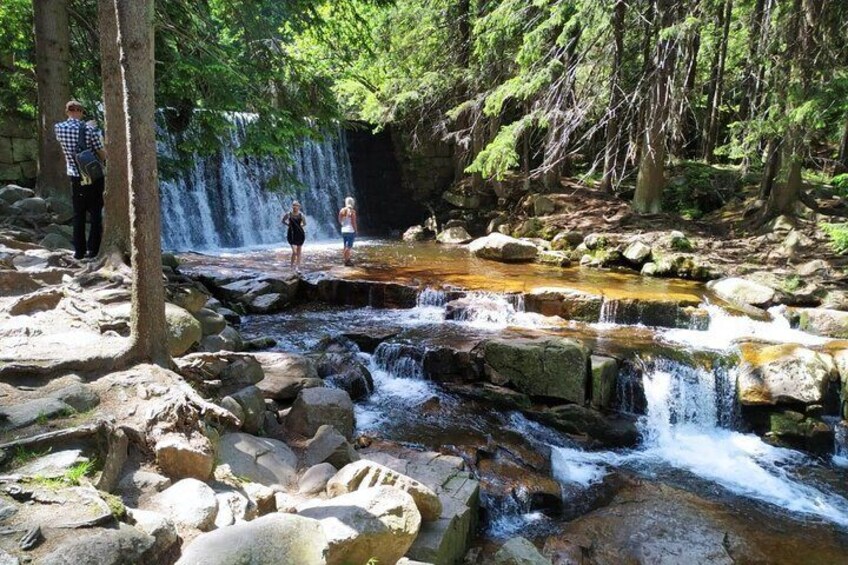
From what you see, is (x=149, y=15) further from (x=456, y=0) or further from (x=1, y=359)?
(x=456, y=0)

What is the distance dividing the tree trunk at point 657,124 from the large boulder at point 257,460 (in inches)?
365

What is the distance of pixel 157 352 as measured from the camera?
469 centimetres

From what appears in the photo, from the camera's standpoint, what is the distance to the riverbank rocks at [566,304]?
10.3 meters

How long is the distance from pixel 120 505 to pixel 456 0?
1813cm

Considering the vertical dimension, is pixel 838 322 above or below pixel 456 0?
below

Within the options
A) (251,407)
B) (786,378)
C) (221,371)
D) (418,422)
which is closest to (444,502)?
(251,407)

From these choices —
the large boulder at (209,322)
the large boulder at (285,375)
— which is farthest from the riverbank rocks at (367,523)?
the large boulder at (209,322)

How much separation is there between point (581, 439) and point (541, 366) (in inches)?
41.6

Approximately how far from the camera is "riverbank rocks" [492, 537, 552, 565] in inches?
171

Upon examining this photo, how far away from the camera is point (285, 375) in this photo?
682 centimetres

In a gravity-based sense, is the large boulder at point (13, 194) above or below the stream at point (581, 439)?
above

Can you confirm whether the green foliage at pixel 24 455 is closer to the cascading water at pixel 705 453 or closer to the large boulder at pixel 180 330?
the large boulder at pixel 180 330

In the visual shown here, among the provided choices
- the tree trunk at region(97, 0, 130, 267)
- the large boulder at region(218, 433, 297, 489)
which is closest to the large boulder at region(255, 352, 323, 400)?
the large boulder at region(218, 433, 297, 489)

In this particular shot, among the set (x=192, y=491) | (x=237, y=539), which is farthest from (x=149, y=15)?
(x=237, y=539)
